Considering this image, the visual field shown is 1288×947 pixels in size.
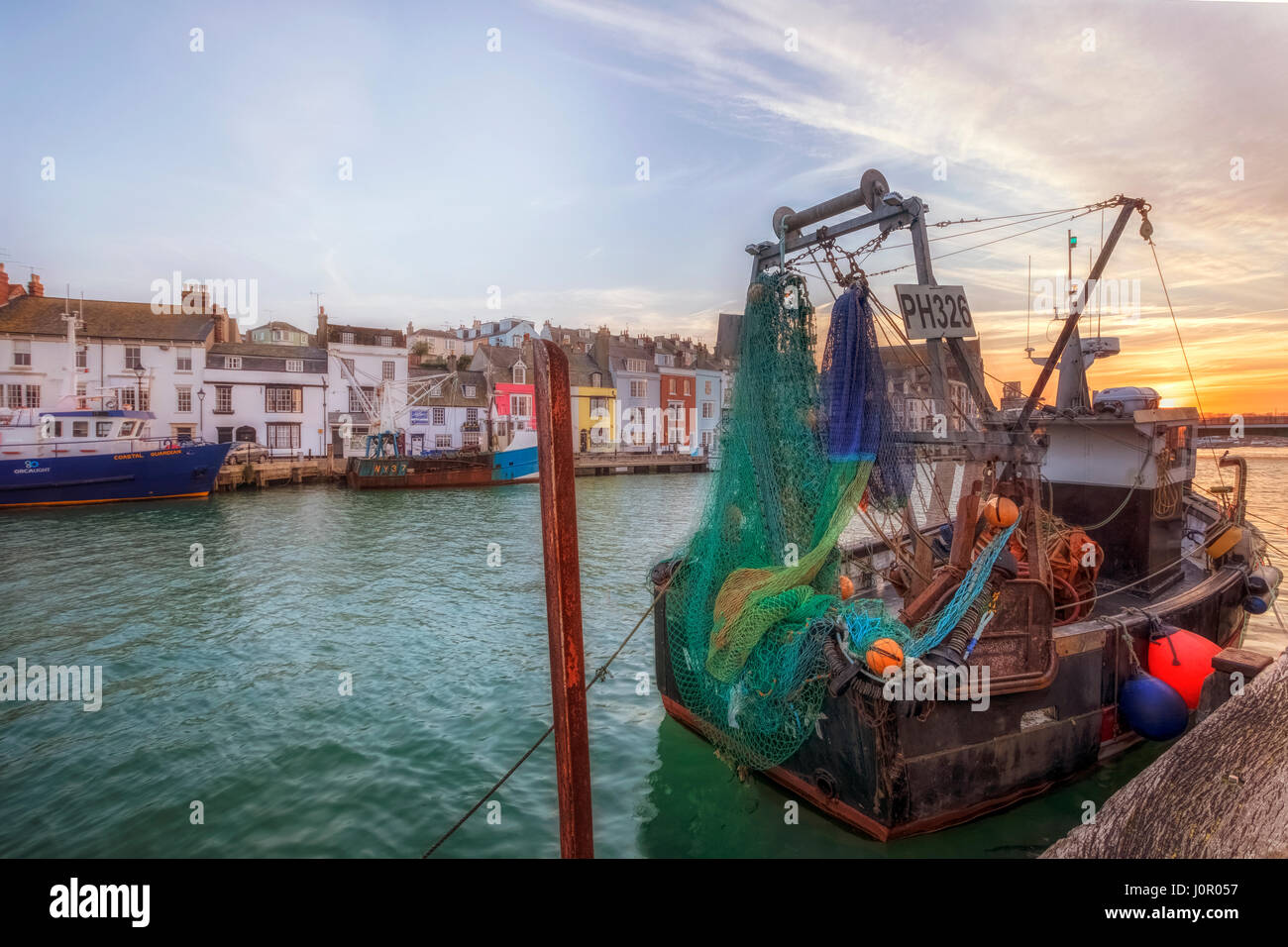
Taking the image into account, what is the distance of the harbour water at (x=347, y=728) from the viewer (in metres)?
6.98

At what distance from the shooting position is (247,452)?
4703cm

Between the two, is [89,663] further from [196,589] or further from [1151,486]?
[1151,486]

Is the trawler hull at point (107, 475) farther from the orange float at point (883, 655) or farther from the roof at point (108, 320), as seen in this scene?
the orange float at point (883, 655)

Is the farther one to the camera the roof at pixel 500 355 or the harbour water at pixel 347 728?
the roof at pixel 500 355

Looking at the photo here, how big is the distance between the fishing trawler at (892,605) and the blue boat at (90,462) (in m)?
34.4

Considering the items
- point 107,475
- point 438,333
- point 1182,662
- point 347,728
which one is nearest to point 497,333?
point 438,333

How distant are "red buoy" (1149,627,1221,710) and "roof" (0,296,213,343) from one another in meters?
55.2

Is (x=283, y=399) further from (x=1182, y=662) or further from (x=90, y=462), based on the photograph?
(x=1182, y=662)

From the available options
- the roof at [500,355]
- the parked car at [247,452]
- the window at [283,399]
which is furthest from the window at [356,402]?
the roof at [500,355]

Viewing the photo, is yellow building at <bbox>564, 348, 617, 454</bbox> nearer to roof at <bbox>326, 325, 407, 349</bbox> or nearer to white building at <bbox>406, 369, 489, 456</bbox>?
white building at <bbox>406, 369, 489, 456</bbox>

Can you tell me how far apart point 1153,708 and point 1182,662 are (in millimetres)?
826

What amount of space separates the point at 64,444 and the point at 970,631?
4084 cm

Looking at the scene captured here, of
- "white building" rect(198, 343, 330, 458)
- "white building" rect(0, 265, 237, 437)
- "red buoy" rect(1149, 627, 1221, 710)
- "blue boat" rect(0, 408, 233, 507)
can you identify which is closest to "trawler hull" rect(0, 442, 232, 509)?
"blue boat" rect(0, 408, 233, 507)
